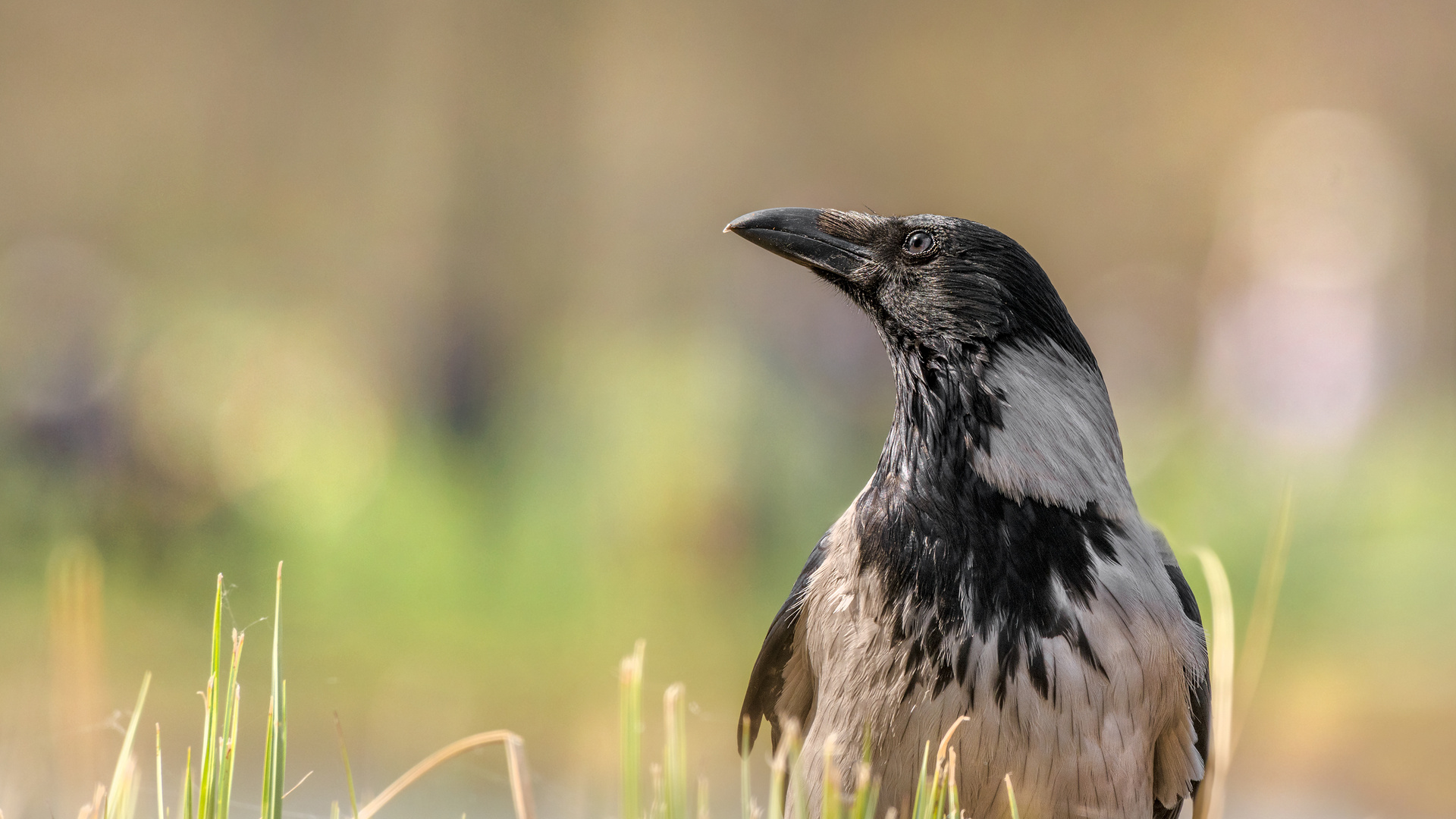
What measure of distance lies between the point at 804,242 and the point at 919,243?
0.53 feet

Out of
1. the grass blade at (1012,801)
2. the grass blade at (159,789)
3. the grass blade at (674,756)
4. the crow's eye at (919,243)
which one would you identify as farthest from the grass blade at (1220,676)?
the grass blade at (159,789)

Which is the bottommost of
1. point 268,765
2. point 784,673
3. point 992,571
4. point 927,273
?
point 784,673

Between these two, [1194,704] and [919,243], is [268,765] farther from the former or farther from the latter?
[1194,704]

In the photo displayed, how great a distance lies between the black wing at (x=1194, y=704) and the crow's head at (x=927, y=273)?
0.34 m

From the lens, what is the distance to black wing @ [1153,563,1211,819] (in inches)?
58.5

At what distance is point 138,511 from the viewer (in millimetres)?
3963

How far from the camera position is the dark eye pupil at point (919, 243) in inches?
60.2

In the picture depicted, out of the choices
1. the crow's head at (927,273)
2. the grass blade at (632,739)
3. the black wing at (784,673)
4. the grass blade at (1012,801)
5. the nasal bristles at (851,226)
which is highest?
the nasal bristles at (851,226)

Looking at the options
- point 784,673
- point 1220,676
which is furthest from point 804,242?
point 1220,676

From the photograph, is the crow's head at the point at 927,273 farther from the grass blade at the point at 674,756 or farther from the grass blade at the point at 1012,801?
the grass blade at the point at 674,756

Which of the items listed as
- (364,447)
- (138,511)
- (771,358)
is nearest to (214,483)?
(138,511)

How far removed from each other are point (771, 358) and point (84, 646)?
336 centimetres

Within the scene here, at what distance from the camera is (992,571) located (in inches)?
52.0

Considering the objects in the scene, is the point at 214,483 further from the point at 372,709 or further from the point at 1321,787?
the point at 1321,787
